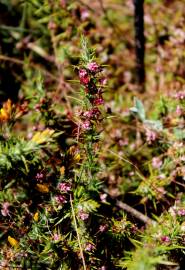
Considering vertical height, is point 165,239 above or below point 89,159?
below

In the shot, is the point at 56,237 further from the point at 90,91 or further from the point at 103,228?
the point at 90,91

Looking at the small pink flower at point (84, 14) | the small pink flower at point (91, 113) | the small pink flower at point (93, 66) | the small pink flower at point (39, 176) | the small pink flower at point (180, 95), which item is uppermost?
the small pink flower at point (84, 14)

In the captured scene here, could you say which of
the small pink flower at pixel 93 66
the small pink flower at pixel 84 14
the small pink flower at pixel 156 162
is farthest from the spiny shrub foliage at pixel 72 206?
the small pink flower at pixel 84 14

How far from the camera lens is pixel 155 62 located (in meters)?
2.73

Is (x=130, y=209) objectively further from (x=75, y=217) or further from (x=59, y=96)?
(x=59, y=96)

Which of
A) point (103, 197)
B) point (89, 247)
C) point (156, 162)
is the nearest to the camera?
point (89, 247)

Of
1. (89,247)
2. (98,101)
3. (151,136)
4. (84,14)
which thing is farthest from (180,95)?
(84,14)

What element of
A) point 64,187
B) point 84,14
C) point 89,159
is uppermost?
point 84,14

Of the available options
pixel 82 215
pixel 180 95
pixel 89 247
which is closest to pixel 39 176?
pixel 82 215

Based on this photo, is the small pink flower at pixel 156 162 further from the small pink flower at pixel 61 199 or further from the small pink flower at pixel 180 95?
the small pink flower at pixel 61 199

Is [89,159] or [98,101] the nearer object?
[98,101]

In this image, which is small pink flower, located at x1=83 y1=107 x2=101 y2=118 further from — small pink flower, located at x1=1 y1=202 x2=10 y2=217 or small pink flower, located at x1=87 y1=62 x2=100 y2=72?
small pink flower, located at x1=1 y1=202 x2=10 y2=217

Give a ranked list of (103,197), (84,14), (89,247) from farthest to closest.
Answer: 1. (84,14)
2. (103,197)
3. (89,247)

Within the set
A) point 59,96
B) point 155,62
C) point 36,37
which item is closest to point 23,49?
point 36,37
